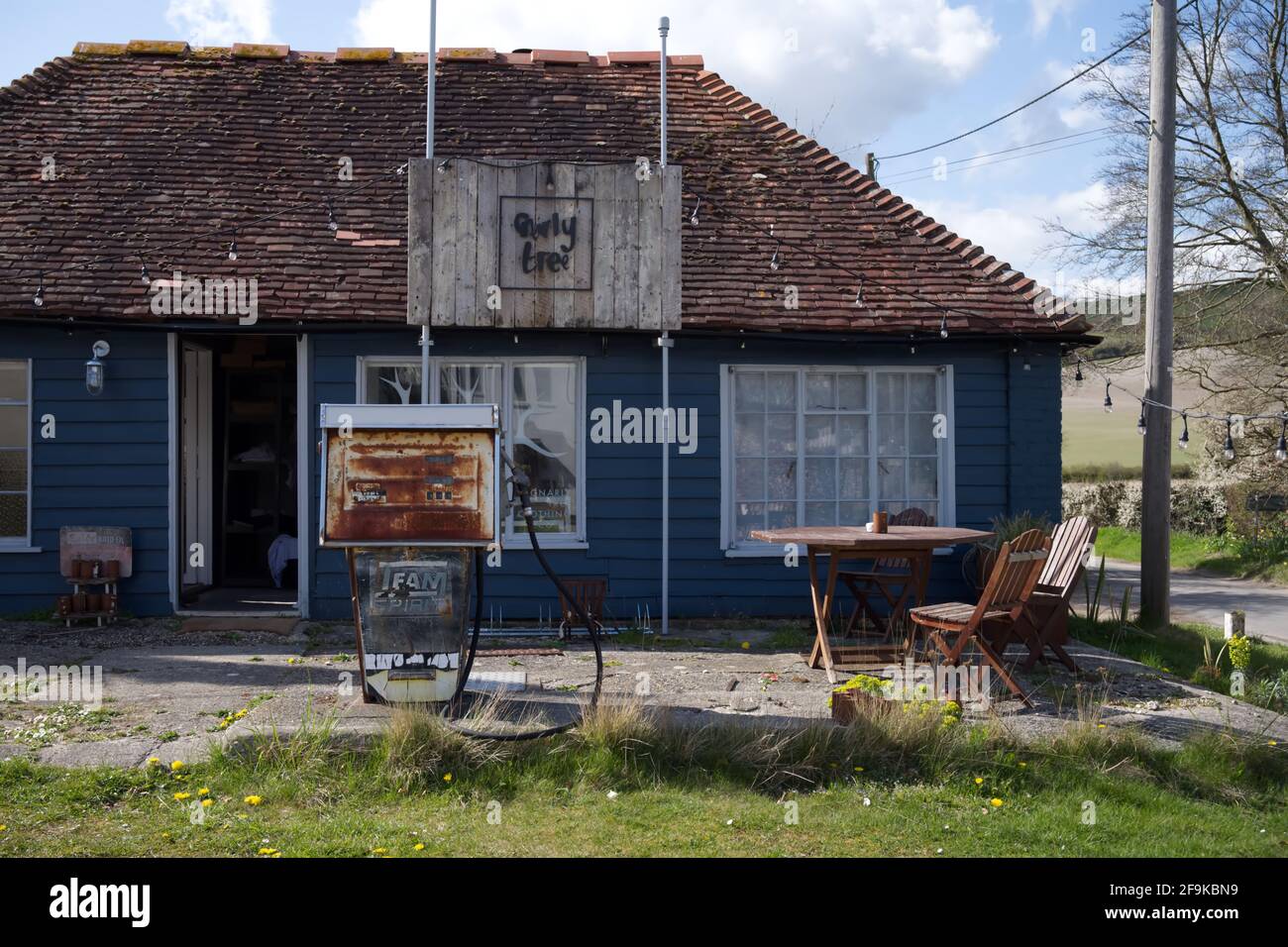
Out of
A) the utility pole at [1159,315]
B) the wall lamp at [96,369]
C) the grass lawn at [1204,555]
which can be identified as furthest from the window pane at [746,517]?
the grass lawn at [1204,555]

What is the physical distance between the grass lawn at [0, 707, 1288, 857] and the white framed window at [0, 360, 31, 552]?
544 centimetres

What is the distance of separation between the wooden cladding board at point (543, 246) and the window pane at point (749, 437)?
149 cm

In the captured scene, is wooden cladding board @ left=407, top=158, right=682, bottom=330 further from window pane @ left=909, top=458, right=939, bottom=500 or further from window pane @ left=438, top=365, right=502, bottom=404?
window pane @ left=909, top=458, right=939, bottom=500

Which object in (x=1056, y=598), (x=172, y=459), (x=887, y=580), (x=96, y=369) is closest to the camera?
(x=1056, y=598)

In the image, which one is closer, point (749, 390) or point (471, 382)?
point (471, 382)

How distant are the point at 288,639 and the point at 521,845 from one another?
519 cm

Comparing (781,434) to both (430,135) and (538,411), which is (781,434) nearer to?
(538,411)

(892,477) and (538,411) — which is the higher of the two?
(538,411)

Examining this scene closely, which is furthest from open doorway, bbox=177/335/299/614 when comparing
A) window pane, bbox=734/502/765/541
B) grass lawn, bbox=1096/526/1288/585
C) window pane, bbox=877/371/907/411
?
grass lawn, bbox=1096/526/1288/585

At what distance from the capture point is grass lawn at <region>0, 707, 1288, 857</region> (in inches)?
197

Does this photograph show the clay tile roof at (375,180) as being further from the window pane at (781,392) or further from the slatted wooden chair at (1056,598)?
the slatted wooden chair at (1056,598)

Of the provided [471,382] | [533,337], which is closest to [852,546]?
[533,337]

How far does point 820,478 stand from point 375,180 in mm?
5474

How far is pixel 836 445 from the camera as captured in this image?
11.0 m
